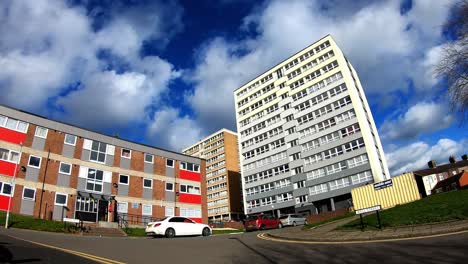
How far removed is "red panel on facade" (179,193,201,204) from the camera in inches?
1666

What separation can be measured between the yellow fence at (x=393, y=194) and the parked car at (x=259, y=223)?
8109 millimetres

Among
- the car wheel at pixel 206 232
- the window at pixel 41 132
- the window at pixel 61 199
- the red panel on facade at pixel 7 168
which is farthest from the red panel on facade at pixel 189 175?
the car wheel at pixel 206 232

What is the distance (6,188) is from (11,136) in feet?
15.8

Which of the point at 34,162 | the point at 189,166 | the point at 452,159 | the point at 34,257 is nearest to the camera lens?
the point at 34,257

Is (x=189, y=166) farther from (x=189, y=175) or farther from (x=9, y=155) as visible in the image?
(x=9, y=155)

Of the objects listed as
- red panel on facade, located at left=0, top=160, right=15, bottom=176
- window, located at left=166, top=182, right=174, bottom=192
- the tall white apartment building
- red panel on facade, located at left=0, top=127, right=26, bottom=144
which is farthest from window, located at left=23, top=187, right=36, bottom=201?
the tall white apartment building

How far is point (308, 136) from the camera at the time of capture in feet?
211

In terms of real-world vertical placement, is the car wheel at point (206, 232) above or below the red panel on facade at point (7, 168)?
below

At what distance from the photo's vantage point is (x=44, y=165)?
101 ft

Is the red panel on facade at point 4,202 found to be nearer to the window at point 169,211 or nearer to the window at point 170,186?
the window at point 169,211

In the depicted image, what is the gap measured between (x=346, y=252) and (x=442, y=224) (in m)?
5.24

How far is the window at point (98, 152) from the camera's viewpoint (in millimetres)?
35312

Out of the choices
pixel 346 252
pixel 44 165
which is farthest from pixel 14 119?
pixel 346 252

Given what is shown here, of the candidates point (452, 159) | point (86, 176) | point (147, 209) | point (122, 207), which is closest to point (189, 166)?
point (147, 209)
